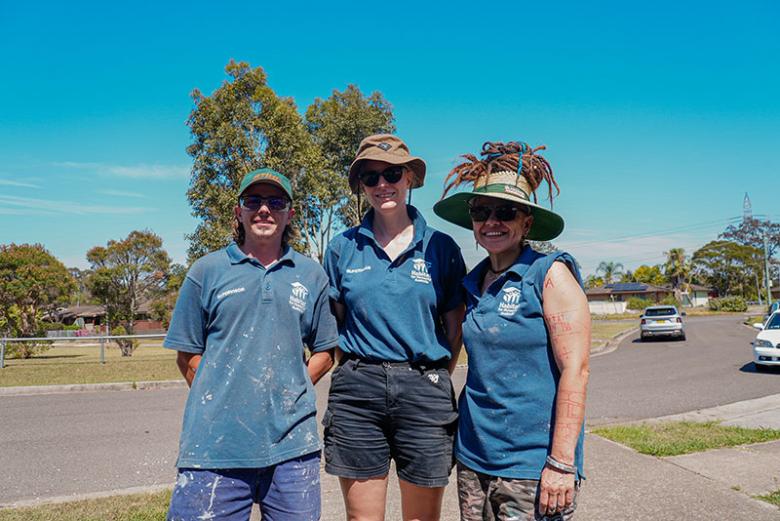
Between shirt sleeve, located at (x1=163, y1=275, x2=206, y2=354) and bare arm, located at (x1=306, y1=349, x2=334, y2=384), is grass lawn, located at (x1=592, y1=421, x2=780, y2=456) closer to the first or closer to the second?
bare arm, located at (x1=306, y1=349, x2=334, y2=384)

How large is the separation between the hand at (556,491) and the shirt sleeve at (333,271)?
1.30 meters

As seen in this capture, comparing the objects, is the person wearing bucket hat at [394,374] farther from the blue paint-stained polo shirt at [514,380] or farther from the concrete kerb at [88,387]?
the concrete kerb at [88,387]

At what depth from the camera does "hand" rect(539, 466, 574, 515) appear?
7.38ft

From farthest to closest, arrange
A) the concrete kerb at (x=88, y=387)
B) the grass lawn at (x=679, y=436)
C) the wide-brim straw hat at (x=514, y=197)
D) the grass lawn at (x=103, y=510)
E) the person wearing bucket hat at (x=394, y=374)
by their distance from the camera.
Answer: the concrete kerb at (x=88, y=387), the grass lawn at (x=679, y=436), the grass lawn at (x=103, y=510), the person wearing bucket hat at (x=394, y=374), the wide-brim straw hat at (x=514, y=197)

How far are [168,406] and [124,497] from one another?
5.22 m

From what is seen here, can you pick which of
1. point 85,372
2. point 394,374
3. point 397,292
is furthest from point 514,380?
point 85,372

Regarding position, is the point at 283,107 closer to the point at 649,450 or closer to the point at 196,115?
the point at 196,115

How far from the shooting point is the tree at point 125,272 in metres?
41.5

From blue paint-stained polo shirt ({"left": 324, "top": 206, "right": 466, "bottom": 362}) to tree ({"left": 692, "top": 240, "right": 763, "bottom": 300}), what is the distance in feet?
308

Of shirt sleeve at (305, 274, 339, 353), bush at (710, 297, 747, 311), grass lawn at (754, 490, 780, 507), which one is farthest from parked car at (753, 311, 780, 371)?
bush at (710, 297, 747, 311)

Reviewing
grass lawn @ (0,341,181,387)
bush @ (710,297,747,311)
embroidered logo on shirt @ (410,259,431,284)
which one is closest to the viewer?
embroidered logo on shirt @ (410,259,431,284)

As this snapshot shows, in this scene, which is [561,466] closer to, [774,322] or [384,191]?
[384,191]

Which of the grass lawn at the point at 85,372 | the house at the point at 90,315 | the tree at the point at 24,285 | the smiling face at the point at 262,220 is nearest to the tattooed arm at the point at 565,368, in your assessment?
the smiling face at the point at 262,220

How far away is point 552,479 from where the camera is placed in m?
2.26
